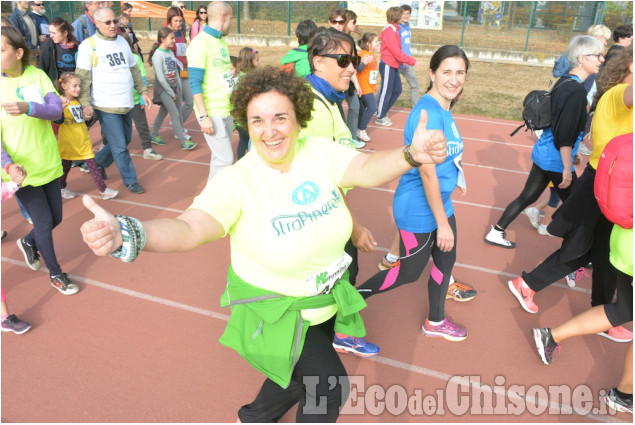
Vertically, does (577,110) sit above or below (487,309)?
above

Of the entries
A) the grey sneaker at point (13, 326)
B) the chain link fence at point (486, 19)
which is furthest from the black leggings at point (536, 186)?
the chain link fence at point (486, 19)

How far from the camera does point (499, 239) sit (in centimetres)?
514

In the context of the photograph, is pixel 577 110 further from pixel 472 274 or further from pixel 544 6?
pixel 544 6

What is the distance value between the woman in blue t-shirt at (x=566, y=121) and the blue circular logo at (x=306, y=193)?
298 cm

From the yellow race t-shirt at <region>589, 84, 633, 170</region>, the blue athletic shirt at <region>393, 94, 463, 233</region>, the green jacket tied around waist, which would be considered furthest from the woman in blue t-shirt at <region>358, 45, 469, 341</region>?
the yellow race t-shirt at <region>589, 84, 633, 170</region>

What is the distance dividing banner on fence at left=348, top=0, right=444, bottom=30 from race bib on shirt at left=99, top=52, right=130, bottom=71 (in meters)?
15.9

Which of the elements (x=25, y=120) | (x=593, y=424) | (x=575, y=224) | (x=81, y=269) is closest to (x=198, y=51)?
(x=25, y=120)

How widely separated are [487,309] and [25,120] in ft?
13.4

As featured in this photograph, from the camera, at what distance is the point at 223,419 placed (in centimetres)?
299

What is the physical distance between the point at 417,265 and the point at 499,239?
226 cm

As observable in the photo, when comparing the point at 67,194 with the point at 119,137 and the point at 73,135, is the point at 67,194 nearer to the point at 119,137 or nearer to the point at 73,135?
the point at 73,135

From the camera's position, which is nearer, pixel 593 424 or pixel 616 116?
pixel 593 424

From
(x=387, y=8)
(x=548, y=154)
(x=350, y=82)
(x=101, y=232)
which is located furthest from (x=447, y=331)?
(x=387, y=8)

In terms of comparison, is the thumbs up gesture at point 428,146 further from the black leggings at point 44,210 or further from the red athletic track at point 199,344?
the black leggings at point 44,210
